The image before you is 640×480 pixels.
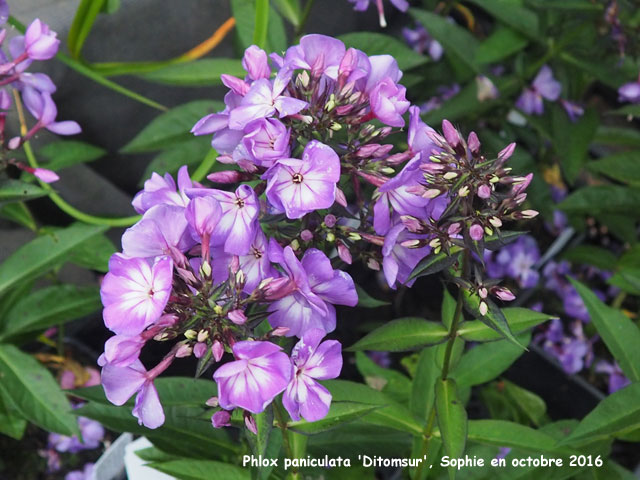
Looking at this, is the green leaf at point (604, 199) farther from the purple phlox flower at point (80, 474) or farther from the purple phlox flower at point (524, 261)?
the purple phlox flower at point (80, 474)

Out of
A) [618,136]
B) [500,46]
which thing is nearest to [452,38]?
[500,46]

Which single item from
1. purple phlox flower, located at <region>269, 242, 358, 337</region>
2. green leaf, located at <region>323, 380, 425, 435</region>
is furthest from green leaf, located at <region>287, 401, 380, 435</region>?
purple phlox flower, located at <region>269, 242, 358, 337</region>

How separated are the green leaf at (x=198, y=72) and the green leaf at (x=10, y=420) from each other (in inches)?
21.3

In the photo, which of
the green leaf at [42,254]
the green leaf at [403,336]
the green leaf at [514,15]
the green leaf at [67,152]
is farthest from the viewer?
the green leaf at [514,15]

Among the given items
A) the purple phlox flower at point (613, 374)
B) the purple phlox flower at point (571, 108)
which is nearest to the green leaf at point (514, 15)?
the purple phlox flower at point (571, 108)

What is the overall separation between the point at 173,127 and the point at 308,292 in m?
0.67

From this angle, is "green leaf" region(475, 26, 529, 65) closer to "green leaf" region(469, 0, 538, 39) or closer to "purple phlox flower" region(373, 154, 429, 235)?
"green leaf" region(469, 0, 538, 39)

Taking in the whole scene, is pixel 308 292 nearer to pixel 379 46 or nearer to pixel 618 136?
pixel 379 46

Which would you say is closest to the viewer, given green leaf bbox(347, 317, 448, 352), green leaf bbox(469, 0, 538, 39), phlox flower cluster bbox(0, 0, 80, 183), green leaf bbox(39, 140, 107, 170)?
green leaf bbox(347, 317, 448, 352)

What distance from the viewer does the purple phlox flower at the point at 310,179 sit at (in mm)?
611

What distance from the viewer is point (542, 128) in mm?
1427

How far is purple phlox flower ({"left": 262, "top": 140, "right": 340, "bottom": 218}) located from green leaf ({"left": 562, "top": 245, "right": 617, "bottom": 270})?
1.05m

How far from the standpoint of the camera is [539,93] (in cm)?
143

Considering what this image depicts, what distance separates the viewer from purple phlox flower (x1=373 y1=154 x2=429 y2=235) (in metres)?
0.65
